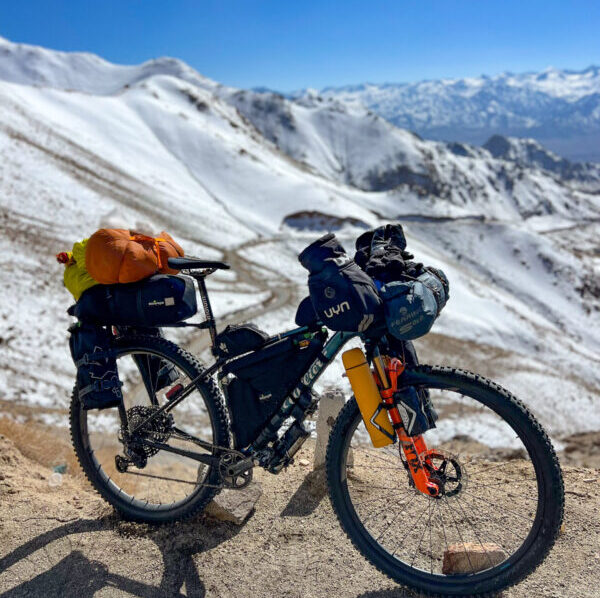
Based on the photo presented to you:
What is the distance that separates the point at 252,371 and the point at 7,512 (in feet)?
10.1

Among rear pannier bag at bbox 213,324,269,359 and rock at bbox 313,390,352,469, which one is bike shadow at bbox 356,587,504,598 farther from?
rear pannier bag at bbox 213,324,269,359

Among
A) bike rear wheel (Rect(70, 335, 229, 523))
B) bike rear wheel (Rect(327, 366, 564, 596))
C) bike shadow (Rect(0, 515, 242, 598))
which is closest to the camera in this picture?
bike rear wheel (Rect(327, 366, 564, 596))

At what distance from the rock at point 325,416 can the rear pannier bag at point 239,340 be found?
1.90 meters

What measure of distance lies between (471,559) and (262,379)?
7.16ft

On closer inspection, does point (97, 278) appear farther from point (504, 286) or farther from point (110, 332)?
point (504, 286)

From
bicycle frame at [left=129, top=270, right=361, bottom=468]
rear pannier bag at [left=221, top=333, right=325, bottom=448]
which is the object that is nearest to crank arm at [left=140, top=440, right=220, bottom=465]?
bicycle frame at [left=129, top=270, right=361, bottom=468]

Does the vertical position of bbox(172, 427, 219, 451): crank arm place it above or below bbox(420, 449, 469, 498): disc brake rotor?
below

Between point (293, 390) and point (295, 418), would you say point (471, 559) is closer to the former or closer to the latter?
point (295, 418)

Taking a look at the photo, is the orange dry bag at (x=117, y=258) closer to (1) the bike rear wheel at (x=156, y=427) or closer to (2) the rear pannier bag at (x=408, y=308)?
(1) the bike rear wheel at (x=156, y=427)

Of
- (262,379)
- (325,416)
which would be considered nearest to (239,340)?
(262,379)

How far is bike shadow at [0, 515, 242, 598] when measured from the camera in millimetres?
3936

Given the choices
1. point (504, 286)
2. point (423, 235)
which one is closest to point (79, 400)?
point (504, 286)

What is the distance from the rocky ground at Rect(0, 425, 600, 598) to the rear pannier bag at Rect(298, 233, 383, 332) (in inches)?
89.5

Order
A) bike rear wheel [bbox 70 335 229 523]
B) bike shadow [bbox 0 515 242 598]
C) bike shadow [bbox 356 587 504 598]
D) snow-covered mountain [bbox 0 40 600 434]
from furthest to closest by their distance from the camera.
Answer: snow-covered mountain [bbox 0 40 600 434], bike rear wheel [bbox 70 335 229 523], bike shadow [bbox 0 515 242 598], bike shadow [bbox 356 587 504 598]
